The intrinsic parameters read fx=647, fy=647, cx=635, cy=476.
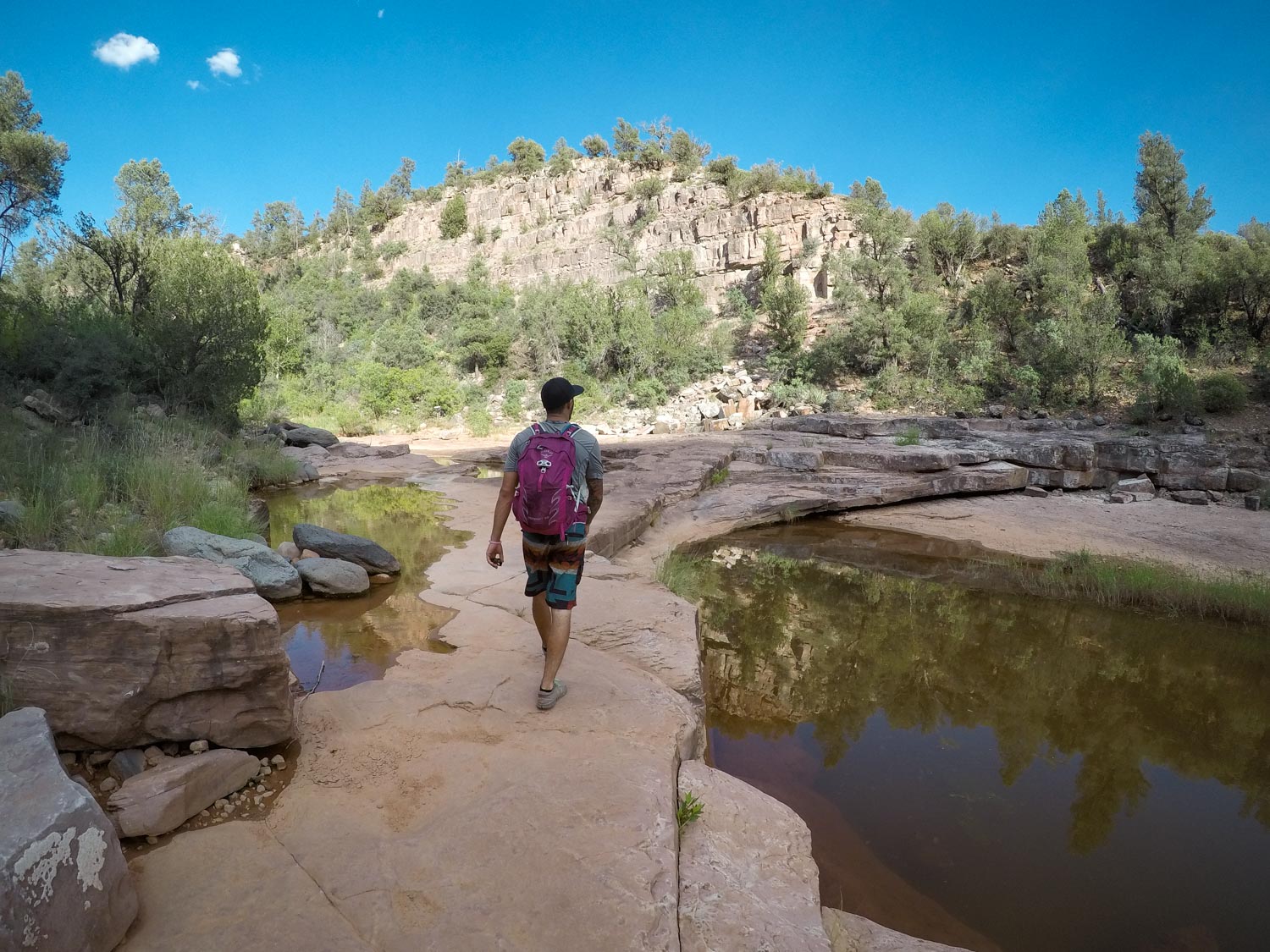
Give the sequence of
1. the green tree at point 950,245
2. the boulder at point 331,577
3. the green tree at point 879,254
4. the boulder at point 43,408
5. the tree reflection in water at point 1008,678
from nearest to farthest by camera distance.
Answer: the tree reflection in water at point 1008,678 < the boulder at point 331,577 < the boulder at point 43,408 < the green tree at point 879,254 < the green tree at point 950,245

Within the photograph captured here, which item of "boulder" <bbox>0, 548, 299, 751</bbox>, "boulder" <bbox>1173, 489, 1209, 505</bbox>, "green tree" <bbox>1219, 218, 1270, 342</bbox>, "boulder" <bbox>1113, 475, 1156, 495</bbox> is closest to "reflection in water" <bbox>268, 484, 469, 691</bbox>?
"boulder" <bbox>0, 548, 299, 751</bbox>

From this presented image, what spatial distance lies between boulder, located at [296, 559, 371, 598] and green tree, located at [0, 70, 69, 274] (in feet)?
55.4

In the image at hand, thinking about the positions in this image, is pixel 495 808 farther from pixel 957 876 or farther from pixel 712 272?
pixel 712 272

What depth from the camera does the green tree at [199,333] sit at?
1173 centimetres

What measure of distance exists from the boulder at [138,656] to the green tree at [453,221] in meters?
58.2

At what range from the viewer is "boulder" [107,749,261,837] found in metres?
2.16

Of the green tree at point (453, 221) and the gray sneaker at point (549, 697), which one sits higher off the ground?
the green tree at point (453, 221)

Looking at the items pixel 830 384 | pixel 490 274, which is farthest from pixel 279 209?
pixel 830 384

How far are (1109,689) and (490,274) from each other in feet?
164

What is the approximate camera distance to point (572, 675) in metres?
3.50

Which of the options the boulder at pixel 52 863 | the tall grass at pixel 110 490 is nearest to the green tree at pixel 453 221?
the tall grass at pixel 110 490

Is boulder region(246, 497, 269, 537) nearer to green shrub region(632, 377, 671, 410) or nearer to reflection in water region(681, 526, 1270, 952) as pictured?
Answer: reflection in water region(681, 526, 1270, 952)

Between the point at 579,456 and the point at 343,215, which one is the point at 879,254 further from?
the point at 343,215

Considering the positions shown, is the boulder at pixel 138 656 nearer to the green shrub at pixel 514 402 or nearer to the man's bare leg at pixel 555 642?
the man's bare leg at pixel 555 642
